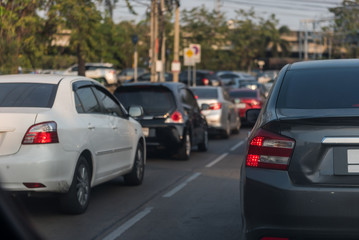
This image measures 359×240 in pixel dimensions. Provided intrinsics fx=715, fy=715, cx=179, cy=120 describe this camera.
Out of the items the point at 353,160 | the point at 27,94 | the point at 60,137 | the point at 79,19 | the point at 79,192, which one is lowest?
the point at 79,192

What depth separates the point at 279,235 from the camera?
4.51 meters

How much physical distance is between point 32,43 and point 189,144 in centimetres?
899

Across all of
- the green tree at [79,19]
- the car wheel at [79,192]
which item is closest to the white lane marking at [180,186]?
the car wheel at [79,192]

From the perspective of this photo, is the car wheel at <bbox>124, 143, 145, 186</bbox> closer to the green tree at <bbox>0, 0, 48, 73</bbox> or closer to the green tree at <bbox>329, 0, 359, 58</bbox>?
the green tree at <bbox>0, 0, 48, 73</bbox>

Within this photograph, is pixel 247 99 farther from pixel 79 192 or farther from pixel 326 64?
pixel 326 64

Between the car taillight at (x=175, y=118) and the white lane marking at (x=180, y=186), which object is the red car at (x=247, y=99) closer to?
the car taillight at (x=175, y=118)

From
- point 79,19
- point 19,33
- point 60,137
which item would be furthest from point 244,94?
point 60,137

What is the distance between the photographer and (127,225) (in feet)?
23.4

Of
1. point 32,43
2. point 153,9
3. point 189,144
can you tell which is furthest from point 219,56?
point 189,144

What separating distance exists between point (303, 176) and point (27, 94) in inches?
157

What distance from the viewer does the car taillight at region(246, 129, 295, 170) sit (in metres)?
4.58

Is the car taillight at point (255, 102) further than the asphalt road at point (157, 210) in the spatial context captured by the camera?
Yes

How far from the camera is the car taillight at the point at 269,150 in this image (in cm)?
458

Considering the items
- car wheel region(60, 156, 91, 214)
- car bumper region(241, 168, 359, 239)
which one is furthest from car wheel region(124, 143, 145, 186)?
car bumper region(241, 168, 359, 239)
